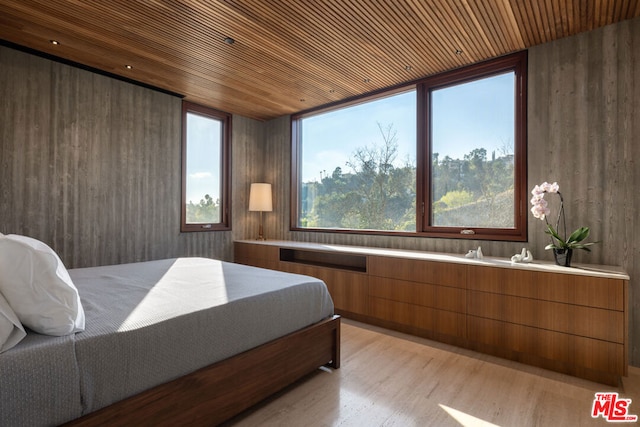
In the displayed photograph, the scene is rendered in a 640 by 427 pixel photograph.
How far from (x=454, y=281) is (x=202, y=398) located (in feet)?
6.90

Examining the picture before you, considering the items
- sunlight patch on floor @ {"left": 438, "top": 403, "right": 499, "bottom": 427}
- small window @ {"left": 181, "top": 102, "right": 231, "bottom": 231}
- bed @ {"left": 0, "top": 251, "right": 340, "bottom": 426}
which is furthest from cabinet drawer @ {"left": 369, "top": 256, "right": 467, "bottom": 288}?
small window @ {"left": 181, "top": 102, "right": 231, "bottom": 231}

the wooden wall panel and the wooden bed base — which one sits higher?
the wooden wall panel

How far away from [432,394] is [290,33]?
284 cm

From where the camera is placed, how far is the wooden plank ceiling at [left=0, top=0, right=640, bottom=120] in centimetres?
235

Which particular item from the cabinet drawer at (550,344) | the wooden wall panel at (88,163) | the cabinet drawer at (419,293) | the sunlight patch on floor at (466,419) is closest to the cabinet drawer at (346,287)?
the cabinet drawer at (419,293)

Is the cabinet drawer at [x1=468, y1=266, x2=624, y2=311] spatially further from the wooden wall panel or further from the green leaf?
the wooden wall panel

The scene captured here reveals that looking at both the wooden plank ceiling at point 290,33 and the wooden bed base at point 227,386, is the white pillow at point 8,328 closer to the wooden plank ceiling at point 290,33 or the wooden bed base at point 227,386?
the wooden bed base at point 227,386

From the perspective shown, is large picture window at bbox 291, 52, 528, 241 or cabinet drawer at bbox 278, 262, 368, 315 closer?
large picture window at bbox 291, 52, 528, 241

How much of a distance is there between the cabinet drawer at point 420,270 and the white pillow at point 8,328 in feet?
8.60

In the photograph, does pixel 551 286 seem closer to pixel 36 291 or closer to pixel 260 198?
pixel 36 291

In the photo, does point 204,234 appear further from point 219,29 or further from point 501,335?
point 501,335

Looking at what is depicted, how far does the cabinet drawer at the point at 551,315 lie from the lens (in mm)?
2139

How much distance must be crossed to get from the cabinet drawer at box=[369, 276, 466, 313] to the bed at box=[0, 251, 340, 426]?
966mm

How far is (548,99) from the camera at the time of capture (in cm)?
281
